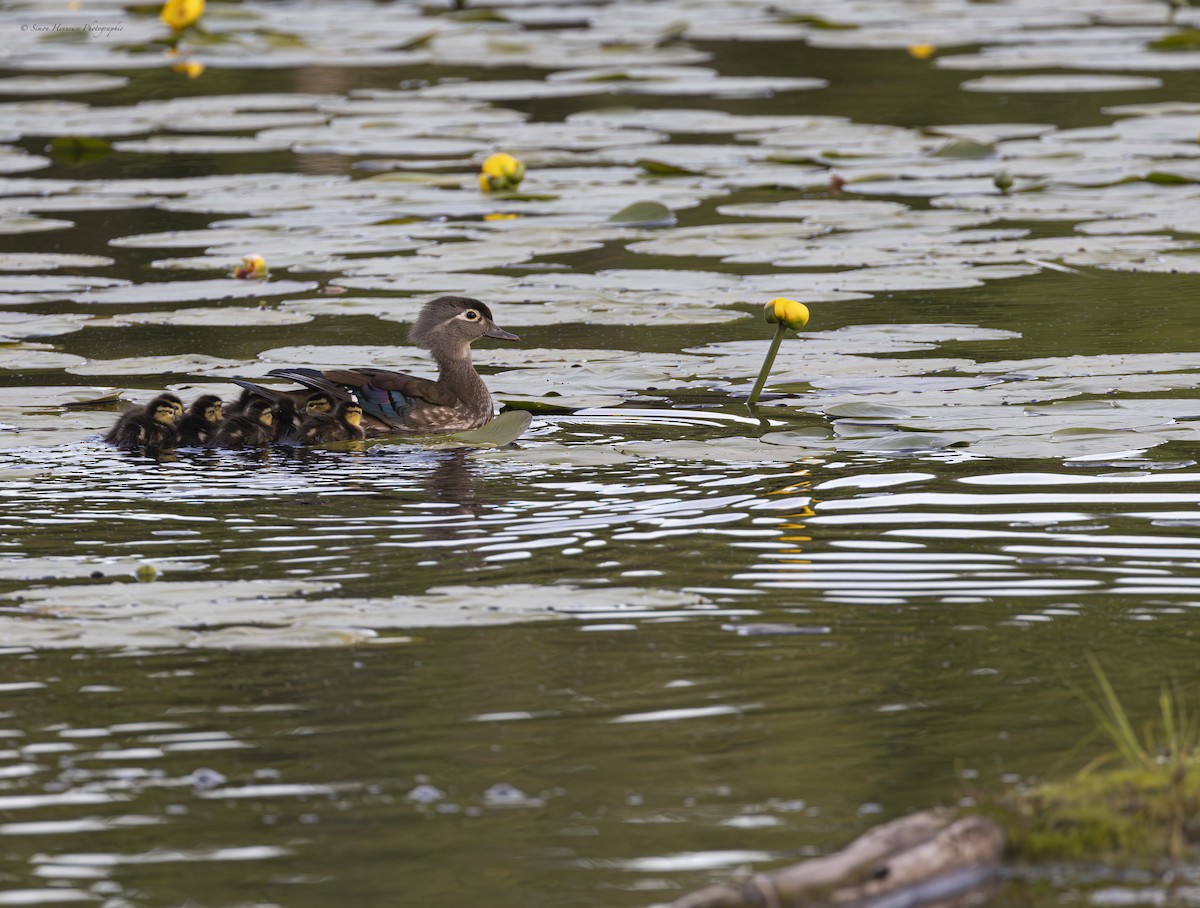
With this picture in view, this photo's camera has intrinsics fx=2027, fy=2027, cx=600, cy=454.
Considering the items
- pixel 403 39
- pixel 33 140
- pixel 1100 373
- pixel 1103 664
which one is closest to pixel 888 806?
pixel 1103 664

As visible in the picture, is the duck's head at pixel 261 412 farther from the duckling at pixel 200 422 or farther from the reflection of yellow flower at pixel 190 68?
the reflection of yellow flower at pixel 190 68

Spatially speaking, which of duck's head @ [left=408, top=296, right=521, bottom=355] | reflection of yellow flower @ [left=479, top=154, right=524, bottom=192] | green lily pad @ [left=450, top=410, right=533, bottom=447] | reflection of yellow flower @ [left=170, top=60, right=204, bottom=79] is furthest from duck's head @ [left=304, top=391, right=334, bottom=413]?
reflection of yellow flower @ [left=170, top=60, right=204, bottom=79]

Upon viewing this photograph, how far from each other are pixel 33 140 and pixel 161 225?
4.87m

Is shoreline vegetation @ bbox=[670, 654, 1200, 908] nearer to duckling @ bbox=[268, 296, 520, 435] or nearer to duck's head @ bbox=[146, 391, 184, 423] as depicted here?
duck's head @ bbox=[146, 391, 184, 423]

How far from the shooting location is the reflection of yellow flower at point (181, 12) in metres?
19.8

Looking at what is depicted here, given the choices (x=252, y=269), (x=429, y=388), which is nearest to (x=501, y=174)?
(x=252, y=269)

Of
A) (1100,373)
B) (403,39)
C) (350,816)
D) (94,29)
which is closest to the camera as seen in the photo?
(350,816)

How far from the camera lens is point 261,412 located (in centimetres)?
845

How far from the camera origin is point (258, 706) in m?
4.98

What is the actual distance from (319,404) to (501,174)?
5535 mm

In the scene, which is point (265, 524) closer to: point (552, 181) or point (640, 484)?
point (640, 484)

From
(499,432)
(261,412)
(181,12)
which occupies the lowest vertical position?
(499,432)

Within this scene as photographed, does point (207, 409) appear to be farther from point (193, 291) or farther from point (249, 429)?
point (193, 291)

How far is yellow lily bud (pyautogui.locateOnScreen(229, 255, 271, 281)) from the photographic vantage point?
1145cm
